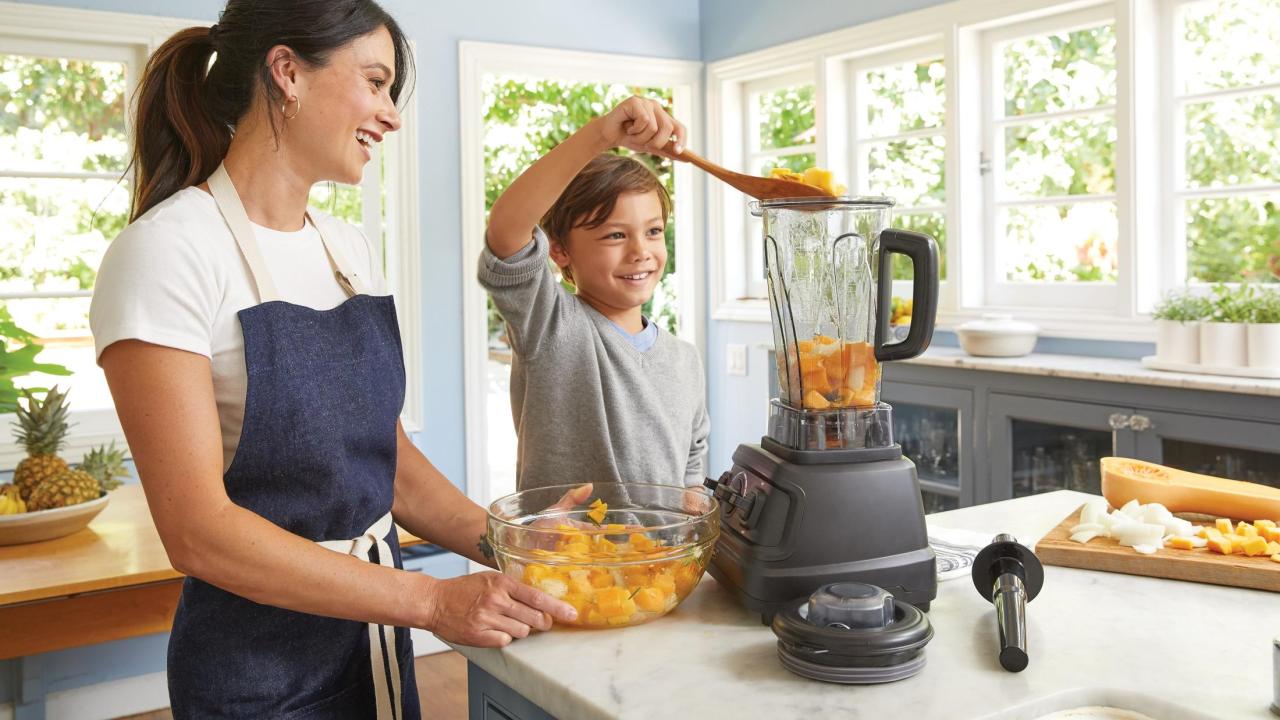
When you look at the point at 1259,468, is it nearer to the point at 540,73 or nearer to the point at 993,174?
the point at 993,174

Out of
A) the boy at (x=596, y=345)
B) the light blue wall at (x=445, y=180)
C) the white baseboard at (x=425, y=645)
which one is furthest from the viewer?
the light blue wall at (x=445, y=180)

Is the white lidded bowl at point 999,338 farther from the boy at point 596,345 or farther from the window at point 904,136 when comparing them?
the boy at point 596,345

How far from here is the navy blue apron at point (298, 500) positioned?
127 cm

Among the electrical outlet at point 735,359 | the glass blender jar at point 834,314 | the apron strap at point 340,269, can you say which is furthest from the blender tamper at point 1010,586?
the electrical outlet at point 735,359

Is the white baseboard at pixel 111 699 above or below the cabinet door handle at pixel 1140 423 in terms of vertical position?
below

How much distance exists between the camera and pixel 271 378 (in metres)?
1.26

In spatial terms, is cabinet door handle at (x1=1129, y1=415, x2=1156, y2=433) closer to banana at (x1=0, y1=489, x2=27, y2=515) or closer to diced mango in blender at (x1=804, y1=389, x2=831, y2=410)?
diced mango in blender at (x1=804, y1=389, x2=831, y2=410)

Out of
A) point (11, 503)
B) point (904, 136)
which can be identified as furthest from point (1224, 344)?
point (11, 503)

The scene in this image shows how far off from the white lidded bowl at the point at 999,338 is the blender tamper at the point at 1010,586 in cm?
227

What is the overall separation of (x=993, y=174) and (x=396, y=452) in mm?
2997

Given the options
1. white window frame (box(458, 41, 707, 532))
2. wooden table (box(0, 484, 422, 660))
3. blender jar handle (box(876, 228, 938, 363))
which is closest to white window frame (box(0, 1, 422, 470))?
white window frame (box(458, 41, 707, 532))

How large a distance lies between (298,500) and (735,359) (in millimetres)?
3732

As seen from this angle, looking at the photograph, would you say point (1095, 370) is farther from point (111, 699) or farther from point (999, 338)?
point (111, 699)

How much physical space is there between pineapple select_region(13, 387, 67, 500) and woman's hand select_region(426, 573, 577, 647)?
5.45ft
